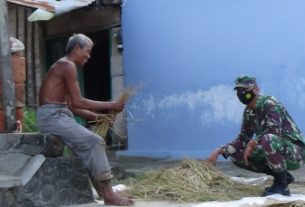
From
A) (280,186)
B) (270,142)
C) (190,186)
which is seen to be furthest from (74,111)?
(280,186)

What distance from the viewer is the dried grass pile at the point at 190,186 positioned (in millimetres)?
5930

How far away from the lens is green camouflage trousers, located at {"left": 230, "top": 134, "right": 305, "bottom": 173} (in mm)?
5875

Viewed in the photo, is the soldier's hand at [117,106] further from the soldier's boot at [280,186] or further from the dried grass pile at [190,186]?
the soldier's boot at [280,186]

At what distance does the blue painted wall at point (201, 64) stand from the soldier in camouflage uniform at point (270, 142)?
2.82m

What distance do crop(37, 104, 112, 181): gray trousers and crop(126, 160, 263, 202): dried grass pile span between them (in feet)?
2.51

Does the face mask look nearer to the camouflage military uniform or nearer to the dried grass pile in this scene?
the camouflage military uniform

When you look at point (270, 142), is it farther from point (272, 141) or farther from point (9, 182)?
point (9, 182)

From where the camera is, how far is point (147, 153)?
10.1 metres

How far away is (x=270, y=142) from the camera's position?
19.2 ft

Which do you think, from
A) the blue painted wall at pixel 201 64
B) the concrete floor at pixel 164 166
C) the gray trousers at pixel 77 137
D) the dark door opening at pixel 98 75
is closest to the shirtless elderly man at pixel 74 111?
the gray trousers at pixel 77 137

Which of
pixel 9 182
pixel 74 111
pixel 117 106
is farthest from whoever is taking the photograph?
pixel 74 111

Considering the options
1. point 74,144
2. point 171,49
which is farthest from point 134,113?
point 74,144

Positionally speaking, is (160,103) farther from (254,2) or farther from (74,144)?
(74,144)

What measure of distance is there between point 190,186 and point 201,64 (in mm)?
3739
